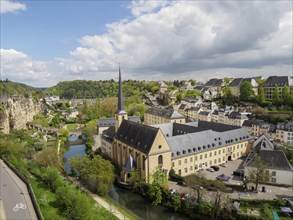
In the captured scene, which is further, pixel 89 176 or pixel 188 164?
pixel 188 164

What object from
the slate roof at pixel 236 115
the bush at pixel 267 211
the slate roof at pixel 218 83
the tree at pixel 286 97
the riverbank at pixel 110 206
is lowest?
the riverbank at pixel 110 206

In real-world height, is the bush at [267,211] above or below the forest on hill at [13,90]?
below

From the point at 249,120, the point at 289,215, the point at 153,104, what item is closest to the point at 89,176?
the point at 289,215

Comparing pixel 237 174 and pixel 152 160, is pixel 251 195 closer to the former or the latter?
pixel 237 174

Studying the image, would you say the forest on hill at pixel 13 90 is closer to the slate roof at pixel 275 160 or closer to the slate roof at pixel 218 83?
the slate roof at pixel 275 160

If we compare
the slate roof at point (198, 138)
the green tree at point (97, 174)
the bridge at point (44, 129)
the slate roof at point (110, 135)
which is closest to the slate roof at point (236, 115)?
the slate roof at point (198, 138)

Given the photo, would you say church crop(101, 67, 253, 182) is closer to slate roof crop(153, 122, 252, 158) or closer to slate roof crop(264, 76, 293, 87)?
slate roof crop(153, 122, 252, 158)

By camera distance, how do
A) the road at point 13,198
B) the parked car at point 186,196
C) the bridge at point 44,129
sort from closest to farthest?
the road at point 13,198
the parked car at point 186,196
the bridge at point 44,129
